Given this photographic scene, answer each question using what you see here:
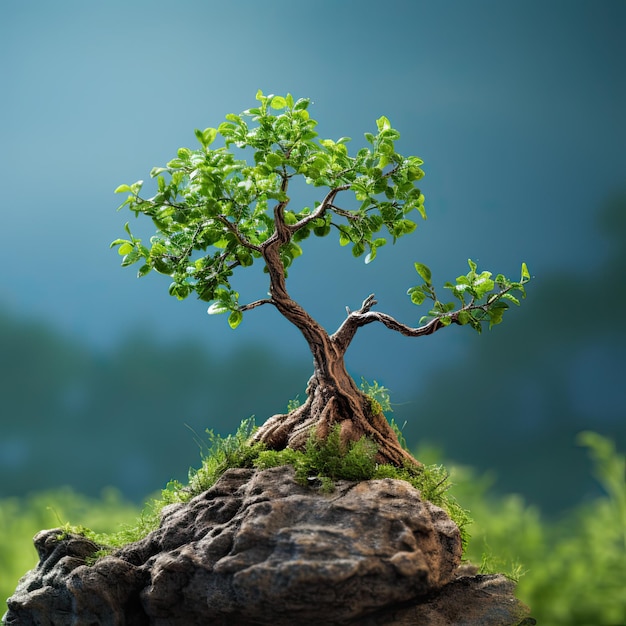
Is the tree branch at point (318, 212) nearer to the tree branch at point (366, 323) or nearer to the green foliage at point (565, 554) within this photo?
the tree branch at point (366, 323)

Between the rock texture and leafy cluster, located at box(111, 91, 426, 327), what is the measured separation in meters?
1.15

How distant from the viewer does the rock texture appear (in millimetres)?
2805

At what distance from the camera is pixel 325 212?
14.3 feet

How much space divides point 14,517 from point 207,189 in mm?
4029

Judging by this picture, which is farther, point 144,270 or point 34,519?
point 34,519

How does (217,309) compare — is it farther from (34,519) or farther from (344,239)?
(34,519)

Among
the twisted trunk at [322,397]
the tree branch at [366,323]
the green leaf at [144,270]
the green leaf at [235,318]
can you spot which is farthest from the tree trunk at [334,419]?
the green leaf at [144,270]

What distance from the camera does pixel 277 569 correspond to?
2795mm

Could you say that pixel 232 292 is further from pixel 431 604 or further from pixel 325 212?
pixel 431 604

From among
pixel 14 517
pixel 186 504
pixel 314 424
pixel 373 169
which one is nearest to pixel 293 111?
pixel 373 169

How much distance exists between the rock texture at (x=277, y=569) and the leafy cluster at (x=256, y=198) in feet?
3.76

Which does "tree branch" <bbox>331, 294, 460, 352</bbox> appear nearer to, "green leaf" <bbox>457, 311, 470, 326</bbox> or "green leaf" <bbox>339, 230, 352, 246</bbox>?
"green leaf" <bbox>457, 311, 470, 326</bbox>

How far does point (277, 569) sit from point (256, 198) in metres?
1.75

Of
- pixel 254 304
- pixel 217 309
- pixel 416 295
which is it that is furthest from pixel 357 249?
pixel 217 309
